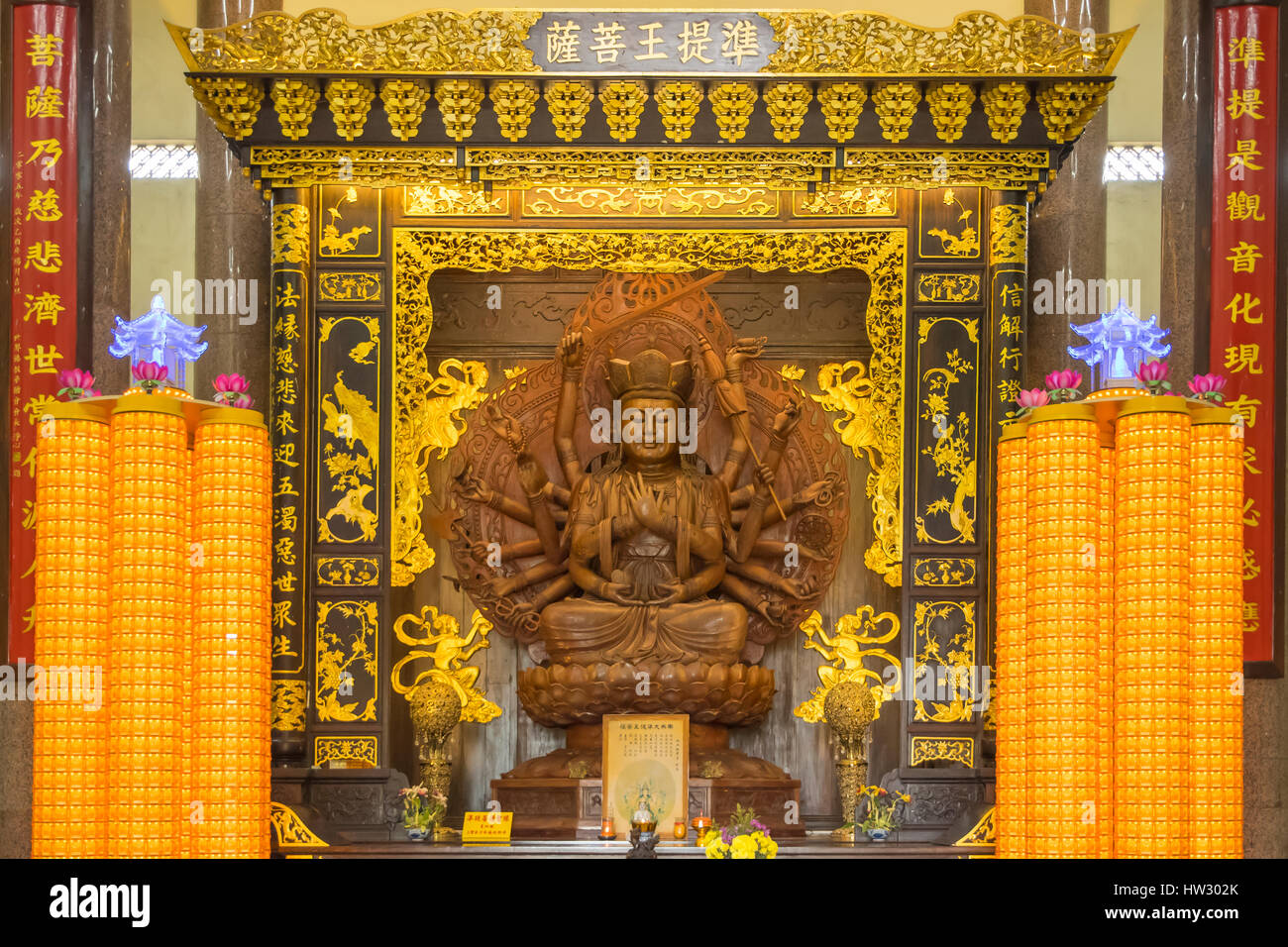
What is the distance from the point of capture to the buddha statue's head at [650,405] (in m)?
10.1

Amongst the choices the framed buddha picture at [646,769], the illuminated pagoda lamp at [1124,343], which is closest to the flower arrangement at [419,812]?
the framed buddha picture at [646,769]

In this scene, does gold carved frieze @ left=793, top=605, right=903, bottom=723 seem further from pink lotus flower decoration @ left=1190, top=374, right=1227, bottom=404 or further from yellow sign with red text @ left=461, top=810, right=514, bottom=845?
pink lotus flower decoration @ left=1190, top=374, right=1227, bottom=404

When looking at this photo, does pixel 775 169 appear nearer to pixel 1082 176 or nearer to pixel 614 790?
pixel 1082 176

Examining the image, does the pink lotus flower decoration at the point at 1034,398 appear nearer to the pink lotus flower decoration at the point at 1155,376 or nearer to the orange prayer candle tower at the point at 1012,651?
the orange prayer candle tower at the point at 1012,651

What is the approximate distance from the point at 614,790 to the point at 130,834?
9.73ft

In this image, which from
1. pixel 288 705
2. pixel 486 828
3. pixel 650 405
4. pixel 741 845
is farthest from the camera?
pixel 650 405

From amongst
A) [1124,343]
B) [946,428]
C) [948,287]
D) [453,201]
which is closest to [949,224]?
[948,287]

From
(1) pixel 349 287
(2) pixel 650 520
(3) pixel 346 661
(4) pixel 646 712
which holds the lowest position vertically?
(4) pixel 646 712

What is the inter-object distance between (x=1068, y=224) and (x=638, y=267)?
8.91ft

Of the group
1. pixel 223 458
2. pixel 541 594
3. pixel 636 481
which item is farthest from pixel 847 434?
pixel 223 458

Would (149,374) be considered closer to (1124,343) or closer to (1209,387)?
(1124,343)

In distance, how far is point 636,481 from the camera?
1012 cm

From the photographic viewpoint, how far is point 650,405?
33.3 feet

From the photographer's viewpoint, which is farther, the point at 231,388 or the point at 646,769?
the point at 646,769
